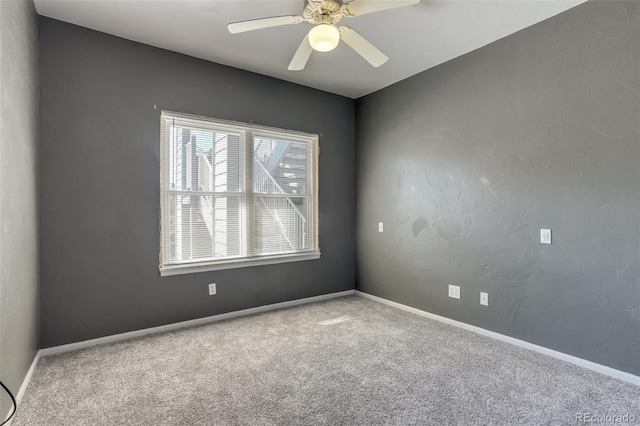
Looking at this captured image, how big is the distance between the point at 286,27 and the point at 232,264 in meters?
2.33

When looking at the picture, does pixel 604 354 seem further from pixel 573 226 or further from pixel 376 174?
pixel 376 174

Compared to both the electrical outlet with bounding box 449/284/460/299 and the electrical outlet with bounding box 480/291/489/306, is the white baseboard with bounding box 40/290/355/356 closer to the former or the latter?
the electrical outlet with bounding box 449/284/460/299

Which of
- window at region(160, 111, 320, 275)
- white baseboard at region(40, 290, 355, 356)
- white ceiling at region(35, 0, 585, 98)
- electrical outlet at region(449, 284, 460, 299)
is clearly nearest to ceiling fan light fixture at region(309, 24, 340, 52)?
white ceiling at region(35, 0, 585, 98)

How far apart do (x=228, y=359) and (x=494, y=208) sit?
2.60 meters

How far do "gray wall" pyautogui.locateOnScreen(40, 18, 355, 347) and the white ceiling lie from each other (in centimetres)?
22

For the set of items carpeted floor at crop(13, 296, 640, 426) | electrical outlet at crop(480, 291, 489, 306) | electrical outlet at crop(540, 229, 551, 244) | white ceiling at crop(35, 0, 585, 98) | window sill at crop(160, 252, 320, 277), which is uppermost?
white ceiling at crop(35, 0, 585, 98)

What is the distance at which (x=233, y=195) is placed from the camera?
360cm

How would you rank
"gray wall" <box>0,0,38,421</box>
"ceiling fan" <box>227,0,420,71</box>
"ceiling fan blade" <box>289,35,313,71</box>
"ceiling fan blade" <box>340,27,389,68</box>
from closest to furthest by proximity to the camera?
"gray wall" <box>0,0,38,421</box> < "ceiling fan" <box>227,0,420,71</box> < "ceiling fan blade" <box>340,27,389,68</box> < "ceiling fan blade" <box>289,35,313,71</box>

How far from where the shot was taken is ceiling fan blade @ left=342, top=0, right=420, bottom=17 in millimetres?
1953

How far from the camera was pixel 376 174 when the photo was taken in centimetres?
423

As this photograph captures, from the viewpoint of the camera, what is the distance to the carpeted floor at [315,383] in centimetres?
187

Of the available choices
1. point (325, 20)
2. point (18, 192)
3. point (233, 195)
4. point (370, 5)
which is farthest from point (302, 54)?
point (18, 192)

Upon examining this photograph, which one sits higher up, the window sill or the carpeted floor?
the window sill

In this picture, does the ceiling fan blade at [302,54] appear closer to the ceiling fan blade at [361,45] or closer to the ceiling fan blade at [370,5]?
the ceiling fan blade at [361,45]
